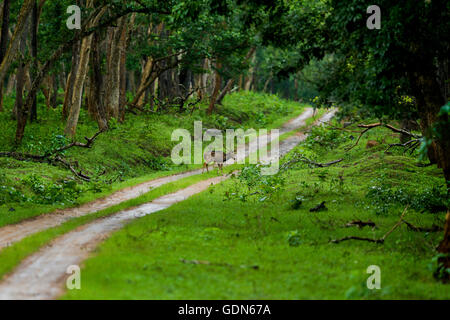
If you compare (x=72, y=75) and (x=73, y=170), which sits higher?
(x=72, y=75)

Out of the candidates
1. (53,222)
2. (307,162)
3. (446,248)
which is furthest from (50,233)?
(307,162)

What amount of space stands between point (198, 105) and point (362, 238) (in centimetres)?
3196

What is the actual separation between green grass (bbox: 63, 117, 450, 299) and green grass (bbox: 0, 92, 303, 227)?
3999mm

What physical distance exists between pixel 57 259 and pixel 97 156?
49.0 feet

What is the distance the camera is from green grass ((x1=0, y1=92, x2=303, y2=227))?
1644 centimetres

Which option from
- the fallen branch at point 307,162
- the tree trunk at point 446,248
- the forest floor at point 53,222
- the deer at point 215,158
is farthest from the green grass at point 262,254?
the deer at point 215,158

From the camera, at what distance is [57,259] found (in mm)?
10070

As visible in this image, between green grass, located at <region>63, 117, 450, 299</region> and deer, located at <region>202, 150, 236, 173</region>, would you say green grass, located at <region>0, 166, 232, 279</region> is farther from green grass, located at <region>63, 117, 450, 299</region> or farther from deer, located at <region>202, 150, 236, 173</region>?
deer, located at <region>202, 150, 236, 173</region>

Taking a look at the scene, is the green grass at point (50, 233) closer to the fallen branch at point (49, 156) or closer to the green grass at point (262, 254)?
the green grass at point (262, 254)

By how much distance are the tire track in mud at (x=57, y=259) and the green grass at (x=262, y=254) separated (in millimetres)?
407

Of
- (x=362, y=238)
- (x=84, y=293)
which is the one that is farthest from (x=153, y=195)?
(x=84, y=293)

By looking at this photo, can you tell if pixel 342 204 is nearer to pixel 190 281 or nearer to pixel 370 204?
pixel 370 204

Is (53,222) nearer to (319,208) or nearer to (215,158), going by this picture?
(319,208)

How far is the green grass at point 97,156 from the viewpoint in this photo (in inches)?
647
